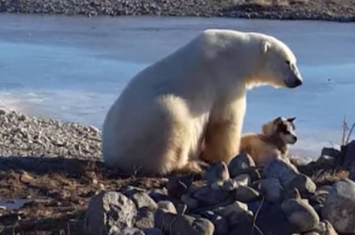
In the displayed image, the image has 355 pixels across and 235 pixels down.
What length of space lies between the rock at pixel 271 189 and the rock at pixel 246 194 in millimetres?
60

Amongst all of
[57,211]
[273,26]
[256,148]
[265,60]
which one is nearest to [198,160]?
[256,148]

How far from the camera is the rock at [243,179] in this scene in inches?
270

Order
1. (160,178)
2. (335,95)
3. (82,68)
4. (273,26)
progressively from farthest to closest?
(273,26), (82,68), (335,95), (160,178)

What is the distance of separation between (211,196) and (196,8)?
2596 centimetres

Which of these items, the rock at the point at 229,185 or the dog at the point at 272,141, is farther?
the dog at the point at 272,141

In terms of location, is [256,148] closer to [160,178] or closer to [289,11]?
[160,178]

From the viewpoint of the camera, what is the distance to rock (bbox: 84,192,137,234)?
596 centimetres

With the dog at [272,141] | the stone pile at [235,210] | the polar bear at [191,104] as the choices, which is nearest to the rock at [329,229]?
the stone pile at [235,210]

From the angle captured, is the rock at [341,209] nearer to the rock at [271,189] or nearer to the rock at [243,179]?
the rock at [271,189]

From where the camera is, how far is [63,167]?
9.09 metres

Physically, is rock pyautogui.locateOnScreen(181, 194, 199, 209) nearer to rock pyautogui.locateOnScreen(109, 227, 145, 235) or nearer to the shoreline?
rock pyautogui.locateOnScreen(109, 227, 145, 235)

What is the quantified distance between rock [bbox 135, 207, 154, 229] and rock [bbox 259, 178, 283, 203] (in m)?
0.74

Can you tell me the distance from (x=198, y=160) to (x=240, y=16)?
21507 millimetres

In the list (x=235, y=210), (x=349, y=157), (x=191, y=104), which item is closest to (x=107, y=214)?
(x=235, y=210)
